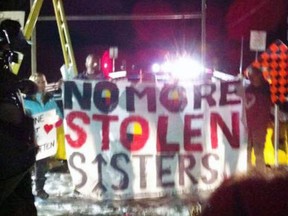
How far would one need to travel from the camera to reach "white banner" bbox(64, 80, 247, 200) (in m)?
8.70

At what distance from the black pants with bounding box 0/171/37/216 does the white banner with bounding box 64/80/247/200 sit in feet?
12.1

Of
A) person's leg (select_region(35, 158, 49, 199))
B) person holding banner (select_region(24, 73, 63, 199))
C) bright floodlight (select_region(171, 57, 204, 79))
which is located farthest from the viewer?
bright floodlight (select_region(171, 57, 204, 79))

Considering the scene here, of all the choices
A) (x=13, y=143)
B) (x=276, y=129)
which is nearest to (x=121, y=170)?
(x=276, y=129)

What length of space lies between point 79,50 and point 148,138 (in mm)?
22095

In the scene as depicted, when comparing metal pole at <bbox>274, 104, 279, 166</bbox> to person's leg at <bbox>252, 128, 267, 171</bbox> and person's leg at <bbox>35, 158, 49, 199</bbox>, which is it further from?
→ person's leg at <bbox>35, 158, 49, 199</bbox>

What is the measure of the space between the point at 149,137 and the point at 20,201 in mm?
3965

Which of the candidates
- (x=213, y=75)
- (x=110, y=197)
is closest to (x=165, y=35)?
(x=213, y=75)

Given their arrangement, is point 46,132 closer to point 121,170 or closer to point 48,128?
point 48,128

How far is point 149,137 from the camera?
8750mm

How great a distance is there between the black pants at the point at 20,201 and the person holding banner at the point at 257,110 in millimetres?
4773

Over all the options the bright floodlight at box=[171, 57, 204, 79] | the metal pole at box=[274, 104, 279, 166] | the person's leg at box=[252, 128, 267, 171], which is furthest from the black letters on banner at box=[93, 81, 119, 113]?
the metal pole at box=[274, 104, 279, 166]

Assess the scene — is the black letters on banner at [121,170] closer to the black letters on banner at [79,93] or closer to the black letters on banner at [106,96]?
the black letters on banner at [106,96]

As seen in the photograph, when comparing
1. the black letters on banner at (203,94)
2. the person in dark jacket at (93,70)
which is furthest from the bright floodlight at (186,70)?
the black letters on banner at (203,94)

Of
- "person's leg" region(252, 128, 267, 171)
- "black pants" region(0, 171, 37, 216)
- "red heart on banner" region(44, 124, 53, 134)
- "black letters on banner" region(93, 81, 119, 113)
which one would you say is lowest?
"person's leg" region(252, 128, 267, 171)
